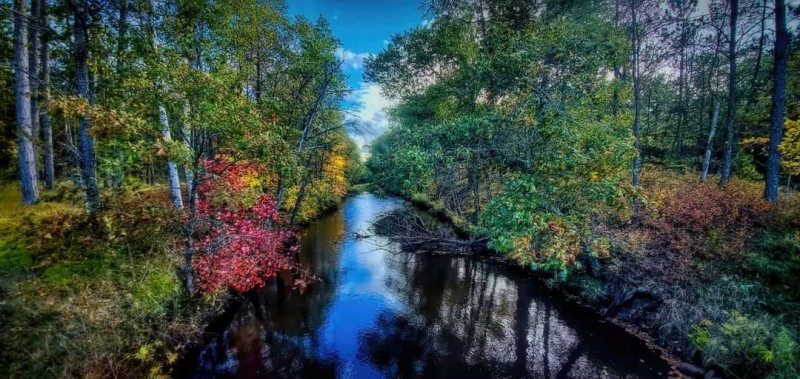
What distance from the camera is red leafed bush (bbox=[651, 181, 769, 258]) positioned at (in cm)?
927

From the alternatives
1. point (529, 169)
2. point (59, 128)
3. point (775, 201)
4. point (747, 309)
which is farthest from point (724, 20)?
point (59, 128)

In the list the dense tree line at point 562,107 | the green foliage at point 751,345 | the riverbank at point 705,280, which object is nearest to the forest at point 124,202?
the dense tree line at point 562,107

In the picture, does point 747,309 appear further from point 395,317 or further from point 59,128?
point 59,128

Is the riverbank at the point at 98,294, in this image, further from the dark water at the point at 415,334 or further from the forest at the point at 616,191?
the forest at the point at 616,191

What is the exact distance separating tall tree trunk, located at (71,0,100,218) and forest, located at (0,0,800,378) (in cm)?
6

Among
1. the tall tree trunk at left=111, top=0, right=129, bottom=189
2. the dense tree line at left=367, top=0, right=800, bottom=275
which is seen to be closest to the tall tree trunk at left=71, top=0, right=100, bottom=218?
the tall tree trunk at left=111, top=0, right=129, bottom=189

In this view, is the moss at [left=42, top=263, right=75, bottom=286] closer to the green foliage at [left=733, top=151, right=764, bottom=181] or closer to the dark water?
the dark water

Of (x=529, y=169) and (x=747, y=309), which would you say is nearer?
(x=747, y=309)

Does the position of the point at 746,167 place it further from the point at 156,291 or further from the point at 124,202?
the point at 124,202

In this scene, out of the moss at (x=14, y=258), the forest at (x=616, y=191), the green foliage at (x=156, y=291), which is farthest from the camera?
the forest at (x=616, y=191)

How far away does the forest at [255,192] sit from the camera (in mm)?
6152

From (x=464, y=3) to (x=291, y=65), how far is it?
439 inches

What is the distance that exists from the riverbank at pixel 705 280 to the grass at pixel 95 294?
1091cm

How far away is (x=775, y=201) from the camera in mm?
10273
